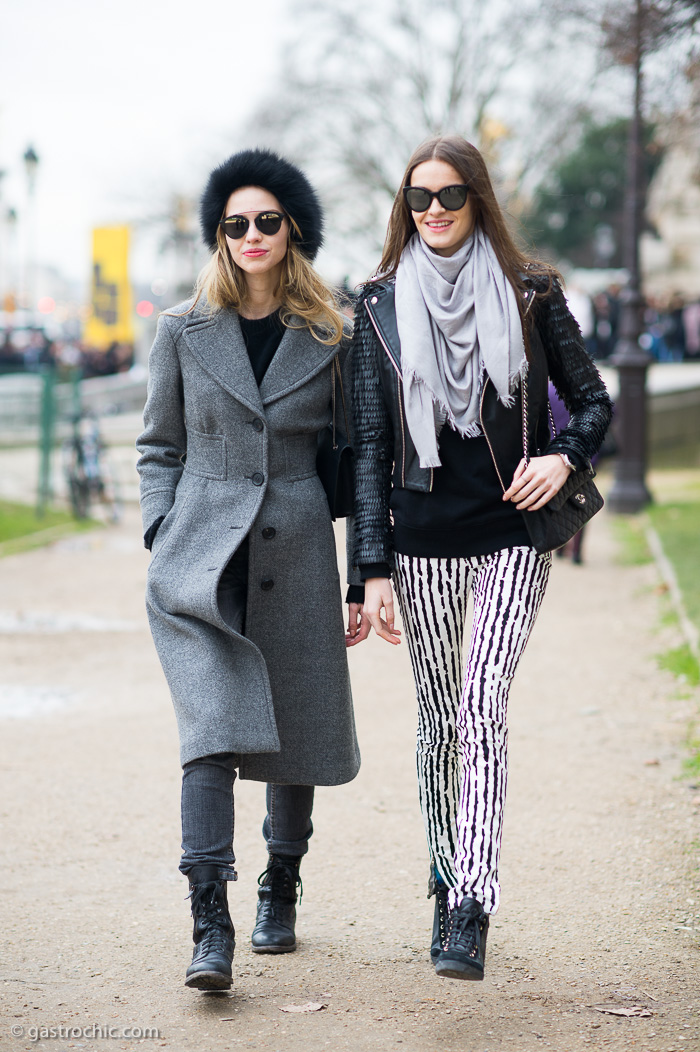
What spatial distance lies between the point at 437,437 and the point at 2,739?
11.3ft

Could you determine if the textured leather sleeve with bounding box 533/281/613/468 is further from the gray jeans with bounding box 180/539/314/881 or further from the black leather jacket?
the gray jeans with bounding box 180/539/314/881

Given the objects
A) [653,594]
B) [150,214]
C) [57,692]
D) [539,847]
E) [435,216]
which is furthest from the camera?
[150,214]

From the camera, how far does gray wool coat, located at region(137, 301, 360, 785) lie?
11.1ft

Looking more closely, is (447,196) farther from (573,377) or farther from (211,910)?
(211,910)

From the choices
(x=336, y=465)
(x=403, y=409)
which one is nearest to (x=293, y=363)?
(x=336, y=465)

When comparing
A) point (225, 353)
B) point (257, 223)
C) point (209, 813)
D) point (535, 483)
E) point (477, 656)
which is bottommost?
point (209, 813)

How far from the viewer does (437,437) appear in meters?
3.26

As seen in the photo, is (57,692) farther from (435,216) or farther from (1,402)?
(1,402)

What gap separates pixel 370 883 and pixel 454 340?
1.83 metres

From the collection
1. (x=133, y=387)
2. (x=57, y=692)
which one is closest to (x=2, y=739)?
(x=57, y=692)

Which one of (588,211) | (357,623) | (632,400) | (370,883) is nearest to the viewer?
(357,623)

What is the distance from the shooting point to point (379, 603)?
332 cm

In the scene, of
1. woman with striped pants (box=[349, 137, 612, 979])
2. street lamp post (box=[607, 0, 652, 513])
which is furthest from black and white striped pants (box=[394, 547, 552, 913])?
street lamp post (box=[607, 0, 652, 513])

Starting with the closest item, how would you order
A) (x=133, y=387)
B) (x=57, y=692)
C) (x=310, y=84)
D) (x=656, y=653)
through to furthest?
(x=57, y=692), (x=656, y=653), (x=133, y=387), (x=310, y=84)
